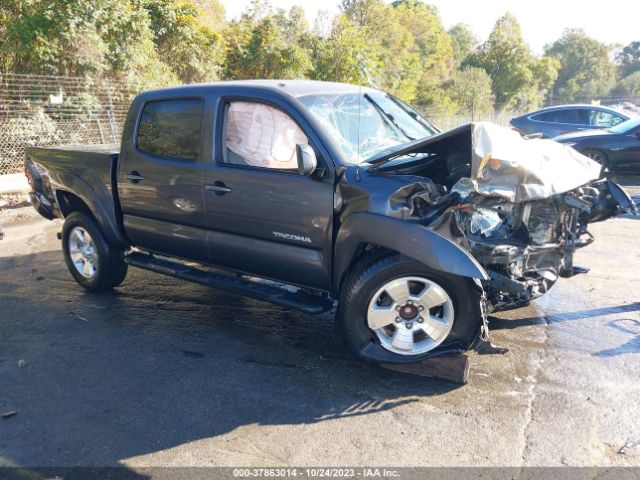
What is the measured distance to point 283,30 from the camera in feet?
64.5

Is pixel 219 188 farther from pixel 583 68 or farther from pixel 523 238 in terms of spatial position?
pixel 583 68

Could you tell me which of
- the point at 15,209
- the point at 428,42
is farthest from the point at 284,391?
the point at 428,42

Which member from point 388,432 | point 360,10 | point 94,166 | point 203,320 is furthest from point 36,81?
point 360,10

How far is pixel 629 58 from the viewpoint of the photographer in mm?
87812

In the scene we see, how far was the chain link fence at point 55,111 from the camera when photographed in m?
10.7

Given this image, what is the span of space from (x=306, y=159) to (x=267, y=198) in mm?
544

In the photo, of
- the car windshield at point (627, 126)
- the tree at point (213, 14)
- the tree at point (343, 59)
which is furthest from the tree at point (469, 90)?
the car windshield at point (627, 126)

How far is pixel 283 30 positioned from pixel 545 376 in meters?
18.1

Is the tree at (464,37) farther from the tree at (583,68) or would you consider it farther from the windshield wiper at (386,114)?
the windshield wiper at (386,114)

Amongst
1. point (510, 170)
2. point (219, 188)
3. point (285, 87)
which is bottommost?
point (219, 188)

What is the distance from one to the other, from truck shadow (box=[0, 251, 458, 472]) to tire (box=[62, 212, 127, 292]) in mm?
221

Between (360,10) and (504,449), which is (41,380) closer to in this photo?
(504,449)

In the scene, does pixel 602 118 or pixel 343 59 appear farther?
pixel 343 59

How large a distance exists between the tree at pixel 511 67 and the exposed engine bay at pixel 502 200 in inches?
1390
